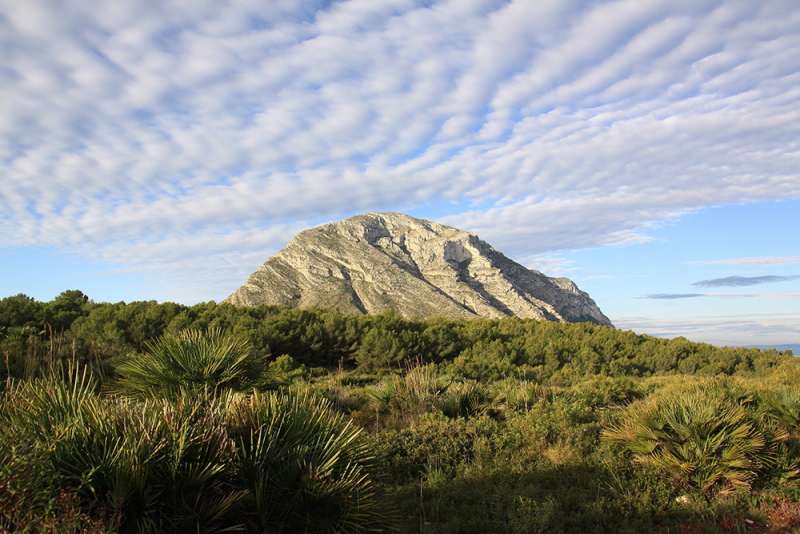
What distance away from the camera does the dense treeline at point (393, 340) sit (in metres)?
15.0

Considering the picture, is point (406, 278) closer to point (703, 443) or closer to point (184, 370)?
point (703, 443)

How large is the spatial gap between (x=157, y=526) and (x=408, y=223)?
12708 centimetres

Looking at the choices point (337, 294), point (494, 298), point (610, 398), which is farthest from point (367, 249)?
point (610, 398)

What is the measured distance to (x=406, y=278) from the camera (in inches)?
3765

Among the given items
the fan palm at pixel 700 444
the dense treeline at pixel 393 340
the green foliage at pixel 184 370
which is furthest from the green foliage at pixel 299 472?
the dense treeline at pixel 393 340

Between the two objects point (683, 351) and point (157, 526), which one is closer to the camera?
point (157, 526)

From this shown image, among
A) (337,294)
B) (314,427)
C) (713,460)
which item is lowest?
(713,460)

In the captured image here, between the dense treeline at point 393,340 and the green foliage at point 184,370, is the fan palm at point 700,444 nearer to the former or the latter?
the green foliage at point 184,370

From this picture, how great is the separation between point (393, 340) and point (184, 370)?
638 inches

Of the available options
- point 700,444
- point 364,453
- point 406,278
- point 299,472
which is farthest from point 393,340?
point 406,278

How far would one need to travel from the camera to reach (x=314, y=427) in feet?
10.0

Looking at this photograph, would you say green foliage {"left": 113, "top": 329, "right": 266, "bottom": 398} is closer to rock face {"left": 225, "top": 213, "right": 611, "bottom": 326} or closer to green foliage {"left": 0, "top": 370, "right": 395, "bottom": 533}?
green foliage {"left": 0, "top": 370, "right": 395, "bottom": 533}

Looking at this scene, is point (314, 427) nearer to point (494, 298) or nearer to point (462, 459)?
point (462, 459)

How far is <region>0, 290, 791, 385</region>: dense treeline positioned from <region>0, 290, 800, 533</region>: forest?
3.77m
